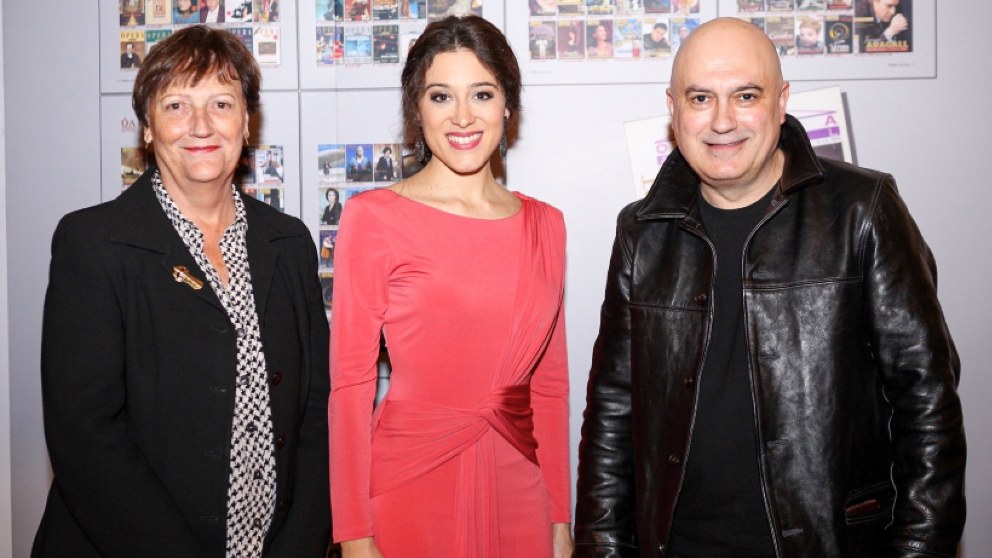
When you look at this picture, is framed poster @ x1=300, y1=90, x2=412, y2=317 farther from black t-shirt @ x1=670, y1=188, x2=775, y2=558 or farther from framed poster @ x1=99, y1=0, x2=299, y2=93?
black t-shirt @ x1=670, y1=188, x2=775, y2=558

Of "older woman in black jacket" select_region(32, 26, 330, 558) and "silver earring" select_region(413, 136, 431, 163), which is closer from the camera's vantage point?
"older woman in black jacket" select_region(32, 26, 330, 558)

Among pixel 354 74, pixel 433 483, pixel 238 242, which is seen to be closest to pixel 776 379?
pixel 433 483

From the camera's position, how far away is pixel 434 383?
2262 millimetres

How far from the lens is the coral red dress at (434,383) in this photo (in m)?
2.22

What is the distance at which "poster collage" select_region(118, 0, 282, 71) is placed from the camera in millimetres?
3010

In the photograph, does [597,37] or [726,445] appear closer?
[726,445]

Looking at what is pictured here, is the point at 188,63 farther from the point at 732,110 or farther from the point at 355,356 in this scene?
the point at 732,110

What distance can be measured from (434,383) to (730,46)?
1095 mm

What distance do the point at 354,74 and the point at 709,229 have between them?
149 centimetres

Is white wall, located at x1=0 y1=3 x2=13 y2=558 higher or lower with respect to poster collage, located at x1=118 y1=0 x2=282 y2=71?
lower

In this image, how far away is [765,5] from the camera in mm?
2908

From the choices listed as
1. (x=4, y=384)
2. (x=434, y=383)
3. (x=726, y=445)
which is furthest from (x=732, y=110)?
(x=4, y=384)

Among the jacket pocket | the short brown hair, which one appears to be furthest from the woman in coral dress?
the jacket pocket

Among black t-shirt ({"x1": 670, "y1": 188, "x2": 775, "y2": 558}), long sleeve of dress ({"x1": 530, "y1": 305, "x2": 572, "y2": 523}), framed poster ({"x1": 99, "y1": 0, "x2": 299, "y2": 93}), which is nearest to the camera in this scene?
black t-shirt ({"x1": 670, "y1": 188, "x2": 775, "y2": 558})
